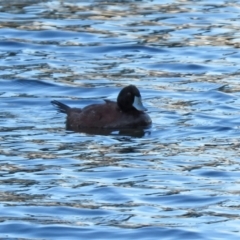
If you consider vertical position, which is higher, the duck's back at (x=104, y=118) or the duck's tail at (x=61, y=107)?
the duck's tail at (x=61, y=107)

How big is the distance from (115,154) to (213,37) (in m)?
7.38

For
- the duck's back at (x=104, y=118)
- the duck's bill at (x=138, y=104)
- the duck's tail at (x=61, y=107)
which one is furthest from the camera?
the duck's tail at (x=61, y=107)

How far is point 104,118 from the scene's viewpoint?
13859mm

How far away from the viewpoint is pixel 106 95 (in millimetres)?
15648

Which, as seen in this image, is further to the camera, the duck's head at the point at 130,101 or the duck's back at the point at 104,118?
the duck's head at the point at 130,101

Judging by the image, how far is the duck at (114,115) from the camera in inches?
544

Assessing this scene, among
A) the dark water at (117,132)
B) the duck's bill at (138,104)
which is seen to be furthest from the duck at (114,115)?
the dark water at (117,132)

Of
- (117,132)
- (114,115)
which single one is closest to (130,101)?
(114,115)

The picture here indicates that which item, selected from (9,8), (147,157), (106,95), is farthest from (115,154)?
(9,8)

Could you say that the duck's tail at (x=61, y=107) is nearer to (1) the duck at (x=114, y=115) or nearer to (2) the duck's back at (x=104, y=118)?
(1) the duck at (x=114, y=115)

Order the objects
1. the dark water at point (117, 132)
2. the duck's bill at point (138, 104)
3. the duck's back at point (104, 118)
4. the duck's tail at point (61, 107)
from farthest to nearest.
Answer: the duck's tail at point (61, 107)
the duck's bill at point (138, 104)
the duck's back at point (104, 118)
the dark water at point (117, 132)

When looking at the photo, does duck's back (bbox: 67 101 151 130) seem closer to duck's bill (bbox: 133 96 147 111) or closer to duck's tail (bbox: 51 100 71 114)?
duck's bill (bbox: 133 96 147 111)

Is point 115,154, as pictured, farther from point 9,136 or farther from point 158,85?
point 158,85

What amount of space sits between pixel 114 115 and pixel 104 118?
5.6 inches
